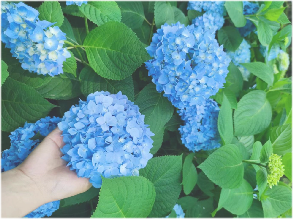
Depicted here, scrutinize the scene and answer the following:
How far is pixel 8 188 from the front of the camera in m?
1.05

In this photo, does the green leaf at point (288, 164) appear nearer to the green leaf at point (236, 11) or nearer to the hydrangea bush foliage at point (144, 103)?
the hydrangea bush foliage at point (144, 103)

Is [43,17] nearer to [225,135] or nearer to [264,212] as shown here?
[225,135]

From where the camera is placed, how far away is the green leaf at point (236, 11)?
61.1 inches

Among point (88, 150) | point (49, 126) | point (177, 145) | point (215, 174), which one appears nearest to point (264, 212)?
point (215, 174)

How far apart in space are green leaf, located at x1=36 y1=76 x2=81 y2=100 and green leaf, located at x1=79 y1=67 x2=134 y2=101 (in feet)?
0.32

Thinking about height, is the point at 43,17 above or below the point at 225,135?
above

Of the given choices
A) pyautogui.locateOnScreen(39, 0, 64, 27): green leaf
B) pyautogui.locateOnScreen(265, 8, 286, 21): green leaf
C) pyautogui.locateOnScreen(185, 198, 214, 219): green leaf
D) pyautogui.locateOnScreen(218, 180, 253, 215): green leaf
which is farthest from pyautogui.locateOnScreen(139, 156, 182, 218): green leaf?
pyautogui.locateOnScreen(265, 8, 286, 21): green leaf

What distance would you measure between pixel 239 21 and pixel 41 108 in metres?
1.29

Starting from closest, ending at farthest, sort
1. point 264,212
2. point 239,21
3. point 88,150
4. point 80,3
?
point 88,150 < point 80,3 < point 264,212 < point 239,21

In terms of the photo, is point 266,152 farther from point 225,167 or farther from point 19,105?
point 19,105

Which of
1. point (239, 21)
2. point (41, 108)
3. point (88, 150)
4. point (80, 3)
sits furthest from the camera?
point (239, 21)

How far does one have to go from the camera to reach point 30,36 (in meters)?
0.96

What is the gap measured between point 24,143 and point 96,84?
448mm

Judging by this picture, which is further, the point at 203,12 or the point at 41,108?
the point at 203,12
